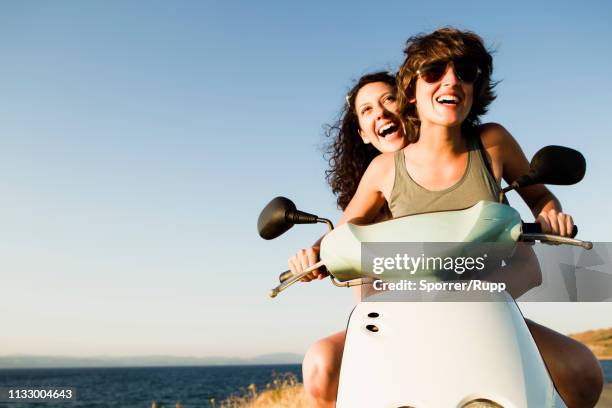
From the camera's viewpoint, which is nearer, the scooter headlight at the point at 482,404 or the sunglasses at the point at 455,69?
the scooter headlight at the point at 482,404

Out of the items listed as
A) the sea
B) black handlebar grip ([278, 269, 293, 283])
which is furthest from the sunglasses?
the sea

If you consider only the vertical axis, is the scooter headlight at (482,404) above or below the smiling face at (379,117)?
below

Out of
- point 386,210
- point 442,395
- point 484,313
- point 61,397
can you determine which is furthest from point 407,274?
point 61,397

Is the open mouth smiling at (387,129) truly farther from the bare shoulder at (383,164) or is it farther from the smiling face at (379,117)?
the bare shoulder at (383,164)

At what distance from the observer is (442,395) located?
4.38 ft

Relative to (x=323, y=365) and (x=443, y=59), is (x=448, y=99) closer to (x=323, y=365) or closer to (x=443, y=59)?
(x=443, y=59)

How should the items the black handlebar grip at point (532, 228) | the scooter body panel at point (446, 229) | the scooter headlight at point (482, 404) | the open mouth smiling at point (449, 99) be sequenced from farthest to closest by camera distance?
the open mouth smiling at point (449, 99) < the black handlebar grip at point (532, 228) < the scooter body panel at point (446, 229) < the scooter headlight at point (482, 404)

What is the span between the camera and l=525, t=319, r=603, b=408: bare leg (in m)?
1.81

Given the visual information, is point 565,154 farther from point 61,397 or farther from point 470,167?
point 61,397

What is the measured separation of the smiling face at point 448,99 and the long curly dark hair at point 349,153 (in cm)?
157

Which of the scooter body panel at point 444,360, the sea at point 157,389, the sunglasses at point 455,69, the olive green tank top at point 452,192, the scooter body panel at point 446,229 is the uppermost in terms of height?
the sunglasses at point 455,69

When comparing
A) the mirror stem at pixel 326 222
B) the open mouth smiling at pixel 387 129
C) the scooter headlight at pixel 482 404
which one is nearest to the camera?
the scooter headlight at pixel 482 404

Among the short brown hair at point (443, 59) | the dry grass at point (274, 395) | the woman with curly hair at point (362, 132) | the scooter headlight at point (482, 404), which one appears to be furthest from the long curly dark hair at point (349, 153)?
the dry grass at point (274, 395)

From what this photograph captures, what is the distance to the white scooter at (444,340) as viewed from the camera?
4.42 feet
